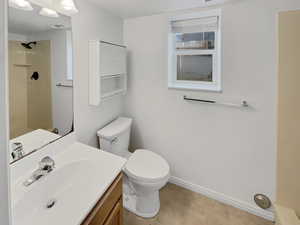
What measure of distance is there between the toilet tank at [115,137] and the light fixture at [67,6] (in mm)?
1068

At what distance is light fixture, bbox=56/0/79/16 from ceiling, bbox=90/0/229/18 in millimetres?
324

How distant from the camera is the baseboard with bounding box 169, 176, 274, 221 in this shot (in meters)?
1.76

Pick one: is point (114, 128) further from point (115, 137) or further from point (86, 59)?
point (86, 59)

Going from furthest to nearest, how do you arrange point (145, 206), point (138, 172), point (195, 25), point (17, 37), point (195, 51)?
point (195, 51) → point (195, 25) → point (145, 206) → point (138, 172) → point (17, 37)

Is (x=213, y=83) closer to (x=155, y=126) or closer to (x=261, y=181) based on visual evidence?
(x=155, y=126)

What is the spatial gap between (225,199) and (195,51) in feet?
5.25

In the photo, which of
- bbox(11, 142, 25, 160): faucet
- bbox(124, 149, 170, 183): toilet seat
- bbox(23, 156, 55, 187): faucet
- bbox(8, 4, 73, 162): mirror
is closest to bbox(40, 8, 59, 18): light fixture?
bbox(8, 4, 73, 162): mirror

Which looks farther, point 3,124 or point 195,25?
point 195,25

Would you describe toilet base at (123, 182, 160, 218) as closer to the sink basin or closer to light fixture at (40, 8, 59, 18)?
the sink basin

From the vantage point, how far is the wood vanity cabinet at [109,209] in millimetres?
923

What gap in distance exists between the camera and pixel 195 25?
6.30 ft

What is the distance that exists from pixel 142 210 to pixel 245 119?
1302mm

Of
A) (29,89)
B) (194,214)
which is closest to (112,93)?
(29,89)

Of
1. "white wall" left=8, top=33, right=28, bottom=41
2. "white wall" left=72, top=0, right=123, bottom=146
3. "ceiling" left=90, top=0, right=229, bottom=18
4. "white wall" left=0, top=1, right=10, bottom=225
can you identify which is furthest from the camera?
"ceiling" left=90, top=0, right=229, bottom=18
